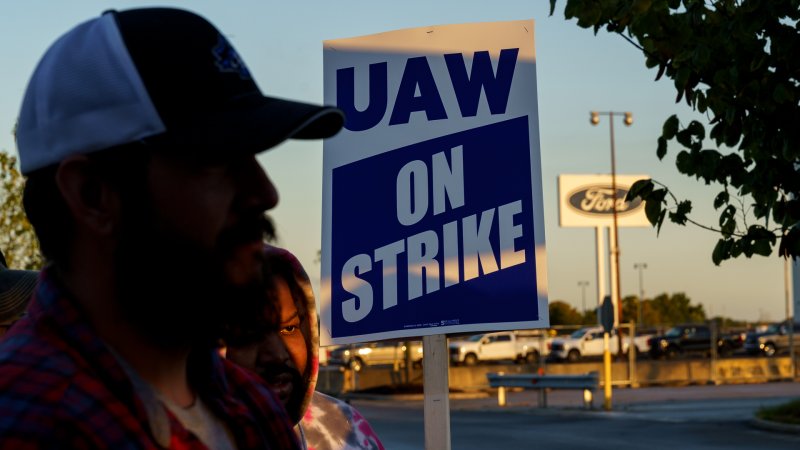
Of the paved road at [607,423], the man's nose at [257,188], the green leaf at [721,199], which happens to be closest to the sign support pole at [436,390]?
the man's nose at [257,188]

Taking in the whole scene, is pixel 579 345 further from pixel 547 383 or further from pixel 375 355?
pixel 547 383

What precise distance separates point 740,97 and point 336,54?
6267mm

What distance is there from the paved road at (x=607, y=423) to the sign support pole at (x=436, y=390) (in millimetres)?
15468

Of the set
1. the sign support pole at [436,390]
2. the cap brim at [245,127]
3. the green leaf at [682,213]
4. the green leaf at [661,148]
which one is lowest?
the sign support pole at [436,390]

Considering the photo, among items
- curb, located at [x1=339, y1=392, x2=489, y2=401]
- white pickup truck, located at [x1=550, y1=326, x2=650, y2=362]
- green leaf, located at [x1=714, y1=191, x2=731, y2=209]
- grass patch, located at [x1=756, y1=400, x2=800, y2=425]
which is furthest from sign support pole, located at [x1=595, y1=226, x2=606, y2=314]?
green leaf, located at [x1=714, y1=191, x2=731, y2=209]

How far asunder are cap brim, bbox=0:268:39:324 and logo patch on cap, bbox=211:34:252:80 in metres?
1.94

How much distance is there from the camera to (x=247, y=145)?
56.9 inches

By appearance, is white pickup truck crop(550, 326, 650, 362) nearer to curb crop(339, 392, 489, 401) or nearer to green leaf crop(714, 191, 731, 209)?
curb crop(339, 392, 489, 401)

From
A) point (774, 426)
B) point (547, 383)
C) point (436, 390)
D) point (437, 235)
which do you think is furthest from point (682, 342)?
point (437, 235)

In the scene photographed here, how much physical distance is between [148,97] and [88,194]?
0.12 meters

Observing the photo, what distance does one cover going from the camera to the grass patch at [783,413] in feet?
77.8

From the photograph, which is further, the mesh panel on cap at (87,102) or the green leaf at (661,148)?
the green leaf at (661,148)

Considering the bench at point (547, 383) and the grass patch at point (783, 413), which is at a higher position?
the bench at point (547, 383)

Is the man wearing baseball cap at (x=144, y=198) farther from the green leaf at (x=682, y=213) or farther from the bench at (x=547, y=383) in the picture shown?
the bench at (x=547, y=383)
